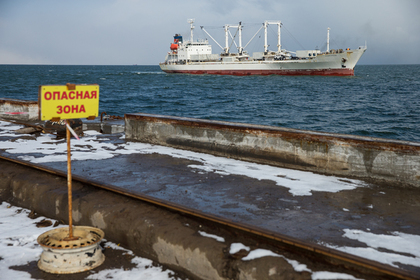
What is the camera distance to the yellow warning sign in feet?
10.9

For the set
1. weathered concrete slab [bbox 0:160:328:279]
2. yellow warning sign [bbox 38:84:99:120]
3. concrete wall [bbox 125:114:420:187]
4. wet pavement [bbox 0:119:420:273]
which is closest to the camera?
weathered concrete slab [bbox 0:160:328:279]

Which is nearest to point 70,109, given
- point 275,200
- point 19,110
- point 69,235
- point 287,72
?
point 69,235

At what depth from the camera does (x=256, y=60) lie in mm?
75812

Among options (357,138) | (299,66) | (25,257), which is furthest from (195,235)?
(299,66)

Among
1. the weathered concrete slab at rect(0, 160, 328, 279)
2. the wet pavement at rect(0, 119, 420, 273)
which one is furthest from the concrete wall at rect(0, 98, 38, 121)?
the weathered concrete slab at rect(0, 160, 328, 279)

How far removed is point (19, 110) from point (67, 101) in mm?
9115

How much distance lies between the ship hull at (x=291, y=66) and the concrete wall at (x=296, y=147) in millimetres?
64128

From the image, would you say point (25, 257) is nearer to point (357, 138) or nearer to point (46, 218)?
point (46, 218)

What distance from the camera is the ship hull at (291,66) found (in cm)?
6688

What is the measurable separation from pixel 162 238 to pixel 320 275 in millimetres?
1474

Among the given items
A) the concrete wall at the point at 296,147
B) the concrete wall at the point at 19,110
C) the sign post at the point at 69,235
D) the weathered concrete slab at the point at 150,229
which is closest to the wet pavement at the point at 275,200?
the concrete wall at the point at 296,147

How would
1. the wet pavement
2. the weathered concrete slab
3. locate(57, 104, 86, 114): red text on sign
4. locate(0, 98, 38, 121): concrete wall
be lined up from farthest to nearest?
locate(0, 98, 38, 121): concrete wall
the wet pavement
locate(57, 104, 86, 114): red text on sign
the weathered concrete slab

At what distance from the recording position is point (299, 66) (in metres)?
69.6

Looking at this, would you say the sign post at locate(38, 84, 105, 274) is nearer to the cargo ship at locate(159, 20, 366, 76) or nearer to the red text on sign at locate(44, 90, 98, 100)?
the red text on sign at locate(44, 90, 98, 100)
